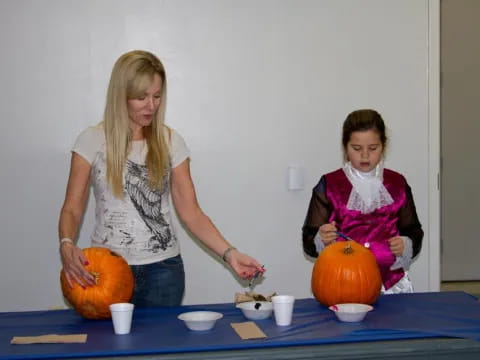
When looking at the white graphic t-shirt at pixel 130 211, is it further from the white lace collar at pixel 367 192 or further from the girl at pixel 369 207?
the white lace collar at pixel 367 192

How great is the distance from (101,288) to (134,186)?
0.46 meters

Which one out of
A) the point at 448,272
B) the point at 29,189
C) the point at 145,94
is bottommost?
the point at 448,272

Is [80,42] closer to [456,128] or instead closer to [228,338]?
[228,338]

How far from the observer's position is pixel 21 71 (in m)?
3.71

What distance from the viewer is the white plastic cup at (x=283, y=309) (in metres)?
2.21

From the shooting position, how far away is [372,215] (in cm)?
312

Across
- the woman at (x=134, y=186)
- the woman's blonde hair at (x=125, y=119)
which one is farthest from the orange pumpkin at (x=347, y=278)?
the woman's blonde hair at (x=125, y=119)

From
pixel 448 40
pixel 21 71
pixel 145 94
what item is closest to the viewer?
pixel 145 94

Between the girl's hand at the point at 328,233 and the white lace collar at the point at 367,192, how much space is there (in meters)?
0.23

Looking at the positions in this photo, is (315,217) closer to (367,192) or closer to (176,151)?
(367,192)

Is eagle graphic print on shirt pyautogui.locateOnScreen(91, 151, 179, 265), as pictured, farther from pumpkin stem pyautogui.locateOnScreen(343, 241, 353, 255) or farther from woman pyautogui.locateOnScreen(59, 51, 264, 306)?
pumpkin stem pyautogui.locateOnScreen(343, 241, 353, 255)

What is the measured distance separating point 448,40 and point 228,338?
448 cm

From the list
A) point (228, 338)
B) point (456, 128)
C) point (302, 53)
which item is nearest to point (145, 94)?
point (228, 338)

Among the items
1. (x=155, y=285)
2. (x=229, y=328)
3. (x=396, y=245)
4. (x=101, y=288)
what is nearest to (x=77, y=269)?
(x=101, y=288)
